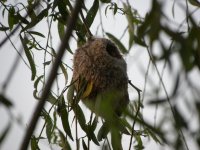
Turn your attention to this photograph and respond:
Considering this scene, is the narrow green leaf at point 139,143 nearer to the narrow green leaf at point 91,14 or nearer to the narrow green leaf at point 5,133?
the narrow green leaf at point 91,14

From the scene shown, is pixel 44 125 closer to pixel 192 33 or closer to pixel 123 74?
pixel 123 74

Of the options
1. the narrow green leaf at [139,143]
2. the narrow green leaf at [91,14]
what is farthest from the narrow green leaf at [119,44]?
the narrow green leaf at [139,143]

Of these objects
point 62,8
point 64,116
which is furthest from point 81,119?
point 62,8

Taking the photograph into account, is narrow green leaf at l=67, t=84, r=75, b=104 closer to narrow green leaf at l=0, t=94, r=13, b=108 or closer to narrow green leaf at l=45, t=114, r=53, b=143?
narrow green leaf at l=45, t=114, r=53, b=143

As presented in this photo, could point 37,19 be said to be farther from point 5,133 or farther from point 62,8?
point 5,133

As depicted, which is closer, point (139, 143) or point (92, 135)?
point (92, 135)

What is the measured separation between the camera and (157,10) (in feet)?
2.12

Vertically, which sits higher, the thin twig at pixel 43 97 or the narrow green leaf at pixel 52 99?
the narrow green leaf at pixel 52 99

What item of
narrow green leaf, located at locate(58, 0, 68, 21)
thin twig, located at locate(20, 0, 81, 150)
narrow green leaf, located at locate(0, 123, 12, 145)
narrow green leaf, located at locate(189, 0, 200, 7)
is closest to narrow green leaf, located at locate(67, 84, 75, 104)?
narrow green leaf, located at locate(58, 0, 68, 21)

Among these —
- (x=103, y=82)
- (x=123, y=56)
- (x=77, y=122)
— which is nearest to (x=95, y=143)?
(x=77, y=122)

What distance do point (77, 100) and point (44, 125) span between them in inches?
5.0

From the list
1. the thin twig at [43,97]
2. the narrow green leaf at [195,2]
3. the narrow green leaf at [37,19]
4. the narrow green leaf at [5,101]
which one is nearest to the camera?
the thin twig at [43,97]

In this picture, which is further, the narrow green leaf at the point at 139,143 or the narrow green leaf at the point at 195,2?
the narrow green leaf at the point at 139,143

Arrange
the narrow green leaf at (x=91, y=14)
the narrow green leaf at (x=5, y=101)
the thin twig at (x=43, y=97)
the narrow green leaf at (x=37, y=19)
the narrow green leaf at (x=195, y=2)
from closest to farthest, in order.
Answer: the thin twig at (x=43, y=97) → the narrow green leaf at (x=5, y=101) → the narrow green leaf at (x=195, y=2) → the narrow green leaf at (x=37, y=19) → the narrow green leaf at (x=91, y=14)
